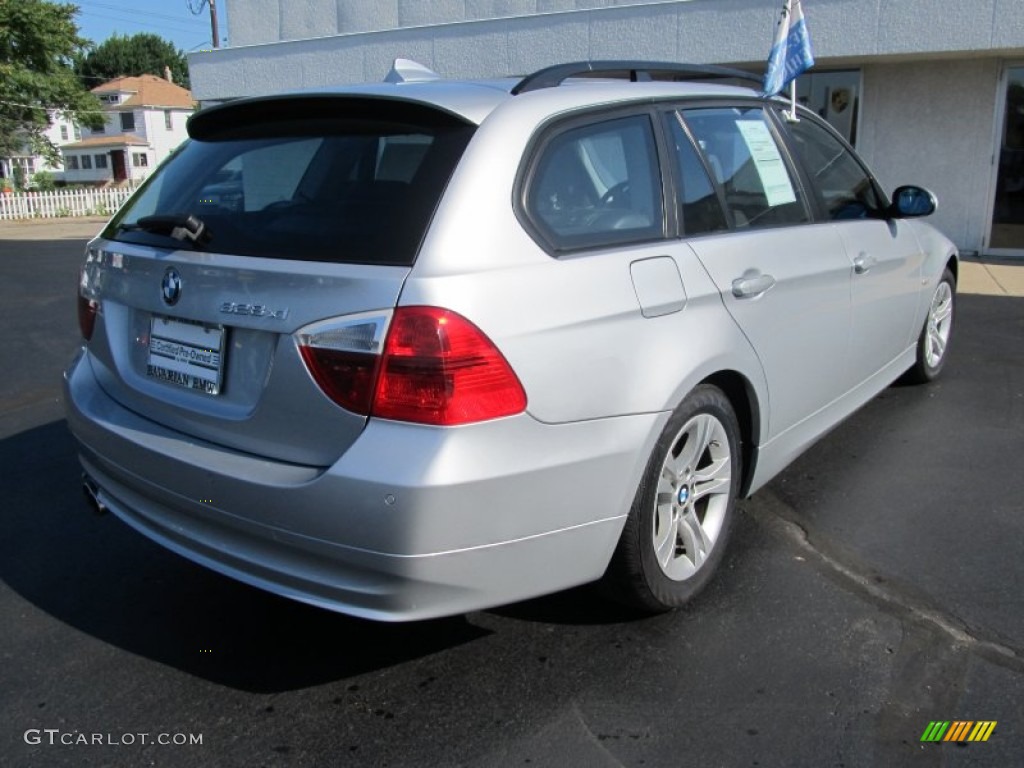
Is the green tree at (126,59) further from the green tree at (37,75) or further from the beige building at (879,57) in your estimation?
the beige building at (879,57)

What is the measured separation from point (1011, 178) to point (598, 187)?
36.1 ft

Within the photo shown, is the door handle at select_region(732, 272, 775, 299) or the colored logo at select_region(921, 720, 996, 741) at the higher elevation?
the door handle at select_region(732, 272, 775, 299)

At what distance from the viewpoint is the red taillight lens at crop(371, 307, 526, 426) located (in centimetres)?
231

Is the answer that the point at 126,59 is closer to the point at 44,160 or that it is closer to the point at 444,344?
the point at 44,160

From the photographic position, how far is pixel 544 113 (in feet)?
9.09

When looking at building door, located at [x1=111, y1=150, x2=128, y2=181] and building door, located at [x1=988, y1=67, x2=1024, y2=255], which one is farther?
building door, located at [x1=111, y1=150, x2=128, y2=181]

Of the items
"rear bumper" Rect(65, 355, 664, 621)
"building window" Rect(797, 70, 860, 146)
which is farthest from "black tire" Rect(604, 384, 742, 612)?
"building window" Rect(797, 70, 860, 146)

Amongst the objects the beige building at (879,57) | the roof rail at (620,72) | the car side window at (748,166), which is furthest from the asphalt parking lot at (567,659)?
the beige building at (879,57)

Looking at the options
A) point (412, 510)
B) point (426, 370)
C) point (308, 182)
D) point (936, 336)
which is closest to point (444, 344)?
point (426, 370)

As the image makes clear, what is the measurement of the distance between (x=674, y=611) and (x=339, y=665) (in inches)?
44.4

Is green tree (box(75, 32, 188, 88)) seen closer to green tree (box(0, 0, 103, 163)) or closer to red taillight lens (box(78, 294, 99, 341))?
green tree (box(0, 0, 103, 163))

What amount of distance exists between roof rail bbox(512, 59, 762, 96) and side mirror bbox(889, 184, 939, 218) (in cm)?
91

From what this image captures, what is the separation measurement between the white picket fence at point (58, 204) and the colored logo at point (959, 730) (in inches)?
1206

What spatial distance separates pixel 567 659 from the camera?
2.90 meters
